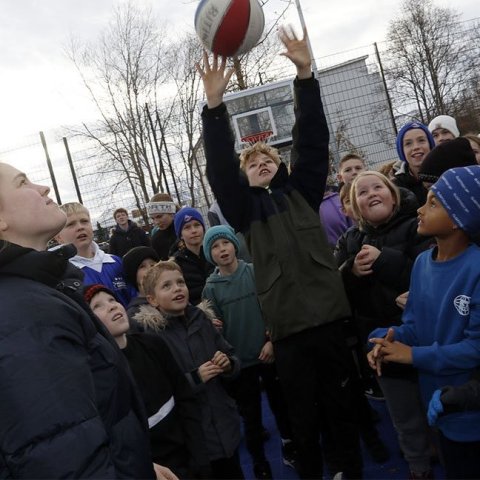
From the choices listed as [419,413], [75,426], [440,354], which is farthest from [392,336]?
[75,426]

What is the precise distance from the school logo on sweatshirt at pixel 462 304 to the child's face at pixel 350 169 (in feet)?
8.99

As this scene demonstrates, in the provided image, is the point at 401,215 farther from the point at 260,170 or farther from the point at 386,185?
the point at 260,170

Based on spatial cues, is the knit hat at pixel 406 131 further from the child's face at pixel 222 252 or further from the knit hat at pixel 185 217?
the knit hat at pixel 185 217

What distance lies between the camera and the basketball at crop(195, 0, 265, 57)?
318 centimetres

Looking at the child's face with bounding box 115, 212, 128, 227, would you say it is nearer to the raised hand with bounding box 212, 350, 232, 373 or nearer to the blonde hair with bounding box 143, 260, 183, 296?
the blonde hair with bounding box 143, 260, 183, 296

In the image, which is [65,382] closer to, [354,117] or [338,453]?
[338,453]

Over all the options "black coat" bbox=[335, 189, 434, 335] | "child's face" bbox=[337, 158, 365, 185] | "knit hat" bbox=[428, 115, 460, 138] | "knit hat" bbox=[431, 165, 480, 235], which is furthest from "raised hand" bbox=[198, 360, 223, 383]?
"knit hat" bbox=[428, 115, 460, 138]

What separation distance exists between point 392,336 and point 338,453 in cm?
103

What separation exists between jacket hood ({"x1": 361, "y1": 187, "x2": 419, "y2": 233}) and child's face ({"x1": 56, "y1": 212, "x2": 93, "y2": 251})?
91.1 inches

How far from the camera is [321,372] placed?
9.04 feet

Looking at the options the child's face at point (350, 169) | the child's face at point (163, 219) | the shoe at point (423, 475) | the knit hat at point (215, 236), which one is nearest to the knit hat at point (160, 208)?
the child's face at point (163, 219)

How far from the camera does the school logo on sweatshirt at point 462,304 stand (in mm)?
2021

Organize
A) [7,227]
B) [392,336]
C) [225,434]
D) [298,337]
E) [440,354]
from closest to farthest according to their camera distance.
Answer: [7,227], [440,354], [392,336], [298,337], [225,434]

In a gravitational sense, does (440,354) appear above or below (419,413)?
above
